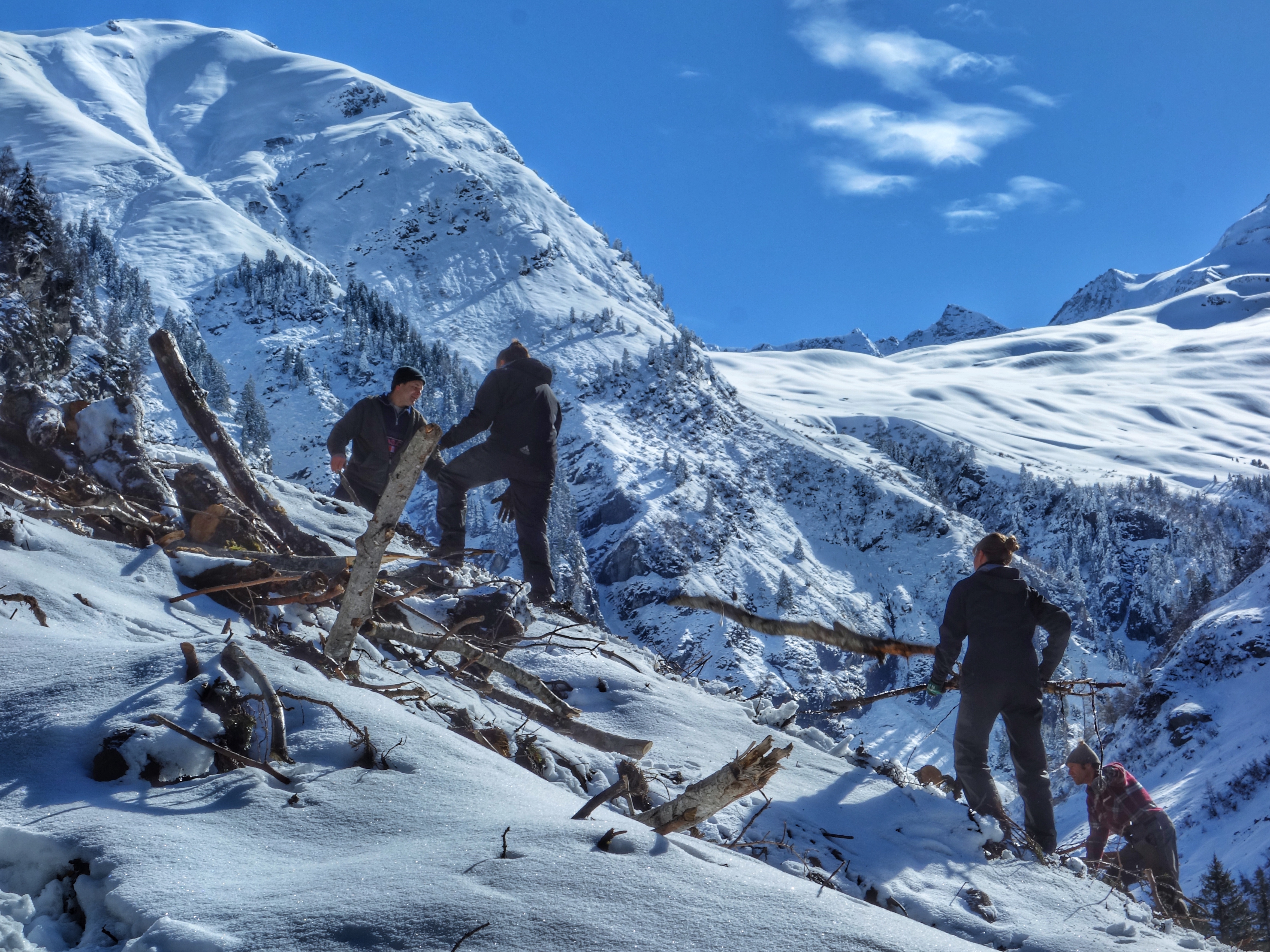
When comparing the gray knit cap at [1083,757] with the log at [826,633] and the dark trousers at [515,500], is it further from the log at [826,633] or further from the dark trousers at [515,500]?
the dark trousers at [515,500]

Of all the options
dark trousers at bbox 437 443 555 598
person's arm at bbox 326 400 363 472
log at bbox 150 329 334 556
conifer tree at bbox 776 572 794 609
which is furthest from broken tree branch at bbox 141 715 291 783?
conifer tree at bbox 776 572 794 609

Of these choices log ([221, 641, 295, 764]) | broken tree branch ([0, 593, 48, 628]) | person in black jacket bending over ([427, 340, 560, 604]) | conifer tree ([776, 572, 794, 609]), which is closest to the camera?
log ([221, 641, 295, 764])

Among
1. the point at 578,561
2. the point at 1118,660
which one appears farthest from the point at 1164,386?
the point at 578,561

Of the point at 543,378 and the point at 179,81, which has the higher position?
the point at 179,81

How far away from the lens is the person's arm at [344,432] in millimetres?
5523

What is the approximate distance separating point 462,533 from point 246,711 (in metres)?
3.78

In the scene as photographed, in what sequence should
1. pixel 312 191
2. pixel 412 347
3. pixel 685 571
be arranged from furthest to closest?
pixel 312 191 → pixel 412 347 → pixel 685 571

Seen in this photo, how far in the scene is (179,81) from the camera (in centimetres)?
12694

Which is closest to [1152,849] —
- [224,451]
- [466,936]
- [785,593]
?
[466,936]

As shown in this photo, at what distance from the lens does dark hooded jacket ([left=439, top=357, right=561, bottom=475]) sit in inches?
215

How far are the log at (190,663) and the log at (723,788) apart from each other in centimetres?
121

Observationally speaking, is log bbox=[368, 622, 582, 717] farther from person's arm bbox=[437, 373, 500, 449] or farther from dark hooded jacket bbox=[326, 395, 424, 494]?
dark hooded jacket bbox=[326, 395, 424, 494]

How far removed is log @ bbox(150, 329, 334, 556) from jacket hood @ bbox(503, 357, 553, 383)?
1906mm

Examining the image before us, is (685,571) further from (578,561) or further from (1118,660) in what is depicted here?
(1118,660)
